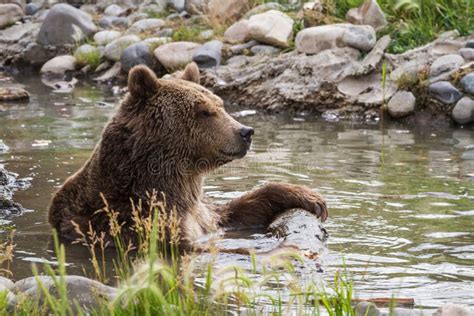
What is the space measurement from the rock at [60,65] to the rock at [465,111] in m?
8.34

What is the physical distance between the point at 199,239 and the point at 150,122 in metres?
0.88

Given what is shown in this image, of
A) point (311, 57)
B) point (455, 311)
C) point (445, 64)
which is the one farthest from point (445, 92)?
point (455, 311)

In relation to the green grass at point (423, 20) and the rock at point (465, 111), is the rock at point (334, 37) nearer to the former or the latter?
the green grass at point (423, 20)

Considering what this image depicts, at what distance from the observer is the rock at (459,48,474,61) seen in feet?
40.9

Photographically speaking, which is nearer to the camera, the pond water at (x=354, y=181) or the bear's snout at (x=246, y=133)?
the pond water at (x=354, y=181)

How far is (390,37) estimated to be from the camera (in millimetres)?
13695

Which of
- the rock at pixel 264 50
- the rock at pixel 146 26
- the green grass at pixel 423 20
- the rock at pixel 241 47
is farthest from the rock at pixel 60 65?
the green grass at pixel 423 20

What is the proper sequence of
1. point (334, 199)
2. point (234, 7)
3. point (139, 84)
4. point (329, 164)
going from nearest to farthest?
point (139, 84) → point (334, 199) → point (329, 164) → point (234, 7)

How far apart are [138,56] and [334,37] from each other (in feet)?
12.4

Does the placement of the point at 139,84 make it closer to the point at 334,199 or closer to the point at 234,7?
the point at 334,199

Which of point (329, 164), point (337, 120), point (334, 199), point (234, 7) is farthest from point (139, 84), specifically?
point (234, 7)

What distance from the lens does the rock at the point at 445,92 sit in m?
12.0

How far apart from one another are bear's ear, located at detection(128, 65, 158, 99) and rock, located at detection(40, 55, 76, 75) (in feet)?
37.8

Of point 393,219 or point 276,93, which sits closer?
point 393,219
